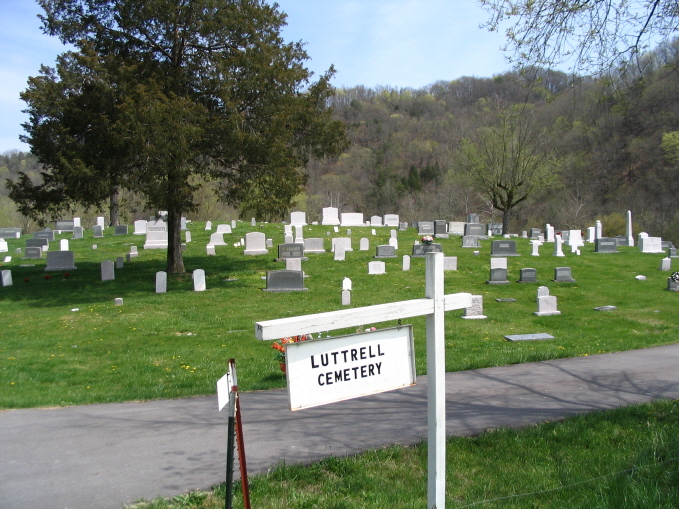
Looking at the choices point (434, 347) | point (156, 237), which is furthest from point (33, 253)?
point (434, 347)

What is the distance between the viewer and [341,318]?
331 centimetres

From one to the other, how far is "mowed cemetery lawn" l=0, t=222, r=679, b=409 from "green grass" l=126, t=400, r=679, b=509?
11.1ft

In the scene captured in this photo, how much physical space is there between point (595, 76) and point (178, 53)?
14.6 meters

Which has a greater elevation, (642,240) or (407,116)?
(407,116)

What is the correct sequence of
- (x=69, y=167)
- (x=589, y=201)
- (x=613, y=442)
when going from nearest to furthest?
1. (x=613, y=442)
2. (x=69, y=167)
3. (x=589, y=201)

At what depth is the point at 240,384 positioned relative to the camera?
8320 mm

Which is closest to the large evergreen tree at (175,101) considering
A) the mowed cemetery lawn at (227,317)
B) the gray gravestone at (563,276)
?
the mowed cemetery lawn at (227,317)

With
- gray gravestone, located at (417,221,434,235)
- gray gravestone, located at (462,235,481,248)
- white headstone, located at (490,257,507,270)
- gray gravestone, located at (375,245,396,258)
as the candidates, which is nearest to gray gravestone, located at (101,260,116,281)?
gray gravestone, located at (375,245,396,258)

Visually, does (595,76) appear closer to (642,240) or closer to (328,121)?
(328,121)

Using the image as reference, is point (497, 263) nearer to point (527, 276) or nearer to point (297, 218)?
point (527, 276)

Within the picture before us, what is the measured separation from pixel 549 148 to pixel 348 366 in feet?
174

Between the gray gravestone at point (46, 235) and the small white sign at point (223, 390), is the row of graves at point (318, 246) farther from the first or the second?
the small white sign at point (223, 390)

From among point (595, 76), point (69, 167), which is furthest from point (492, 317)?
point (69, 167)

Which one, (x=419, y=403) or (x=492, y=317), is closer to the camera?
(x=419, y=403)
